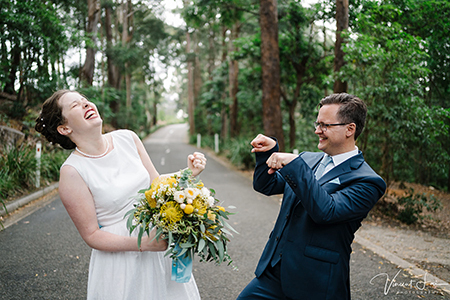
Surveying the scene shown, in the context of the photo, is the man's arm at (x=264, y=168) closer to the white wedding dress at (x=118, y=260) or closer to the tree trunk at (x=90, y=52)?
the white wedding dress at (x=118, y=260)

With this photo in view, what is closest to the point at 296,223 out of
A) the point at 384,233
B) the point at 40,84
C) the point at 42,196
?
the point at 384,233

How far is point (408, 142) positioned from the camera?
8477 mm

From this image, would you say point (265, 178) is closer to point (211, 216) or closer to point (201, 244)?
point (211, 216)

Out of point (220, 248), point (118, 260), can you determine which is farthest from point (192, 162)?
point (118, 260)

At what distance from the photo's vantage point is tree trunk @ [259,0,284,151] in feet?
41.7

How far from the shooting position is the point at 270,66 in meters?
13.1

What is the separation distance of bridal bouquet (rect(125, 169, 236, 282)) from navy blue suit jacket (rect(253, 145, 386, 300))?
43 centimetres

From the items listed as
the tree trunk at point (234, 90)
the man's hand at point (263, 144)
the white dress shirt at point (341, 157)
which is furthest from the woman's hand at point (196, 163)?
the tree trunk at point (234, 90)

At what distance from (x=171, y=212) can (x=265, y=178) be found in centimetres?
73

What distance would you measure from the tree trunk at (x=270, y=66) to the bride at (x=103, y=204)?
10.9m

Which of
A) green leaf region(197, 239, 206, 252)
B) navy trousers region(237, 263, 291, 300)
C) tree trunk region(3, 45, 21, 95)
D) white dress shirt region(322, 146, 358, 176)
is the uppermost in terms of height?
tree trunk region(3, 45, 21, 95)

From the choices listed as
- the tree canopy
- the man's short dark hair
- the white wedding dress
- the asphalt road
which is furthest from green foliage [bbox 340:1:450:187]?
the white wedding dress

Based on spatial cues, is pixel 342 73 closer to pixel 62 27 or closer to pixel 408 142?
pixel 408 142

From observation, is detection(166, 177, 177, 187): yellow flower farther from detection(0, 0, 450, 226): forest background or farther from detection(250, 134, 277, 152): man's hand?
detection(0, 0, 450, 226): forest background
